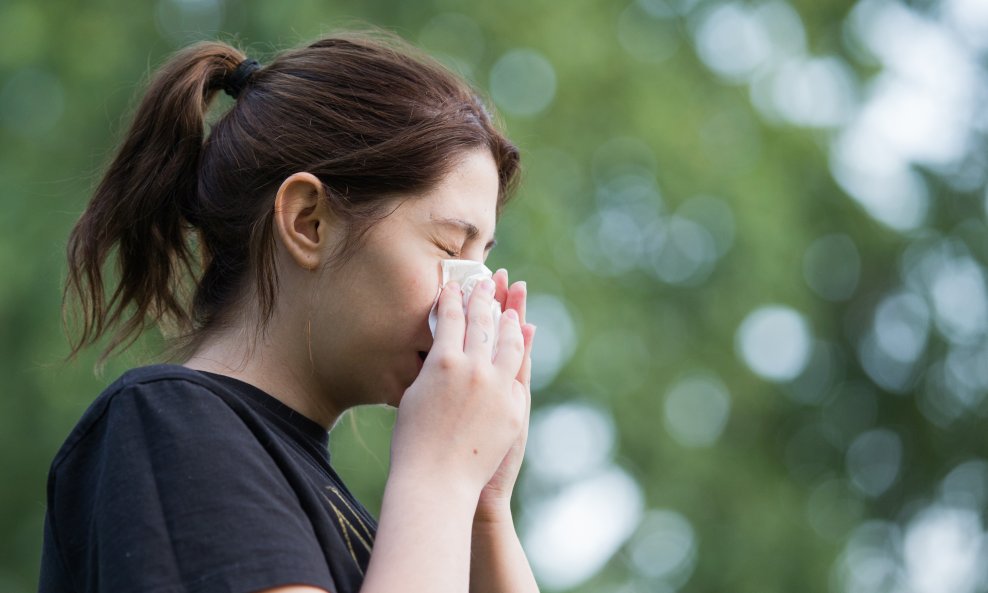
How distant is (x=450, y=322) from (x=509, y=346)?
116mm

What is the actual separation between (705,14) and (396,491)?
854 centimetres

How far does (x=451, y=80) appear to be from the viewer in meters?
2.48

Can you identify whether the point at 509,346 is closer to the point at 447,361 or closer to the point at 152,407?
the point at 447,361

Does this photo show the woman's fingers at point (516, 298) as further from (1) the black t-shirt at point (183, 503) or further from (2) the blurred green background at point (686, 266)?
(2) the blurred green background at point (686, 266)

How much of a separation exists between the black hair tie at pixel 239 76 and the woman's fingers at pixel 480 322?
2.30ft

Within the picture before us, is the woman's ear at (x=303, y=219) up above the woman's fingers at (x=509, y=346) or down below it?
above

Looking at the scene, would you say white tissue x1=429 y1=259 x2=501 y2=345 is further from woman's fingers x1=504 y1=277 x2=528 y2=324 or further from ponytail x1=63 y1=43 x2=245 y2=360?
ponytail x1=63 y1=43 x2=245 y2=360

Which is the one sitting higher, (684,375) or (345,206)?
(345,206)

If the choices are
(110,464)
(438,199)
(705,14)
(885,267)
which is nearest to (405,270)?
(438,199)

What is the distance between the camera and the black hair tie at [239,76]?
247 cm

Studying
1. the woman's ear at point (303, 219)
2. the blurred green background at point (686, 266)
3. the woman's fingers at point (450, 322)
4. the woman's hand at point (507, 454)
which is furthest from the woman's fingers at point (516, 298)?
the blurred green background at point (686, 266)

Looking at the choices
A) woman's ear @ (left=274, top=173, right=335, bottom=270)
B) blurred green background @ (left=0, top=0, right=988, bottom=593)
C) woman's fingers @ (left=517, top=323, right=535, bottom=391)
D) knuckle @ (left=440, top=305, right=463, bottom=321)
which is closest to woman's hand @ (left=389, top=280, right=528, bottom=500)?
knuckle @ (left=440, top=305, right=463, bottom=321)

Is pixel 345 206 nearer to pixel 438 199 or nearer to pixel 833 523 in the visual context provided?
pixel 438 199

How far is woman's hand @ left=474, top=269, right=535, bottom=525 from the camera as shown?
87.5 inches
